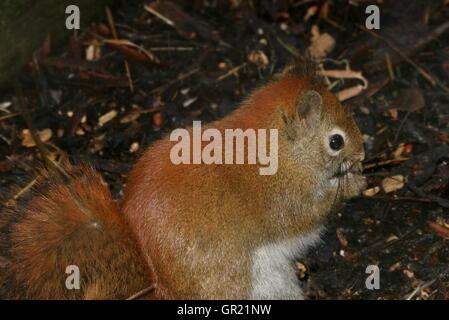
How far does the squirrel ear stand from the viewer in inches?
145

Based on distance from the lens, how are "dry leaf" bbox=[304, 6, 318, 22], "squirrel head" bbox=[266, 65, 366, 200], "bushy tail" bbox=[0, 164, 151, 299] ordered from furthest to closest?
"dry leaf" bbox=[304, 6, 318, 22], "squirrel head" bbox=[266, 65, 366, 200], "bushy tail" bbox=[0, 164, 151, 299]

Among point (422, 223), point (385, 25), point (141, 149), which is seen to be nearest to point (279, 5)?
point (385, 25)

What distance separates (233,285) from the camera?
140 inches

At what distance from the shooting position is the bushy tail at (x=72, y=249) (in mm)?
3320

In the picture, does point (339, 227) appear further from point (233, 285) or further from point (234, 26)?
point (234, 26)

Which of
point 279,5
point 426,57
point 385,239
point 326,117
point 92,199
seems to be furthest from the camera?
point 279,5

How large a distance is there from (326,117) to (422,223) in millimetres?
787

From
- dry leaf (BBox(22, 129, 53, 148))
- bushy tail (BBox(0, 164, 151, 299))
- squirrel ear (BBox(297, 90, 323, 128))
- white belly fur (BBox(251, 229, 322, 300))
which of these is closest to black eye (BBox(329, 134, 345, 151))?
squirrel ear (BBox(297, 90, 323, 128))

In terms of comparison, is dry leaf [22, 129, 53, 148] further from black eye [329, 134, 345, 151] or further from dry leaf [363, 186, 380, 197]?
dry leaf [363, 186, 380, 197]

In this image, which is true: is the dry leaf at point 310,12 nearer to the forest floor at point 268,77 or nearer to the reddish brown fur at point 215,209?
the forest floor at point 268,77

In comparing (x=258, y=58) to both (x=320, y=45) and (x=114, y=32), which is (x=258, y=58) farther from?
(x=114, y=32)

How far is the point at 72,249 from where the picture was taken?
3334mm

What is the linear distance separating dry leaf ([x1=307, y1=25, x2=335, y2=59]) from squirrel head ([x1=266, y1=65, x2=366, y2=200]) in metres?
1.07

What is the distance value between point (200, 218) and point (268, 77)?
5.01 ft
